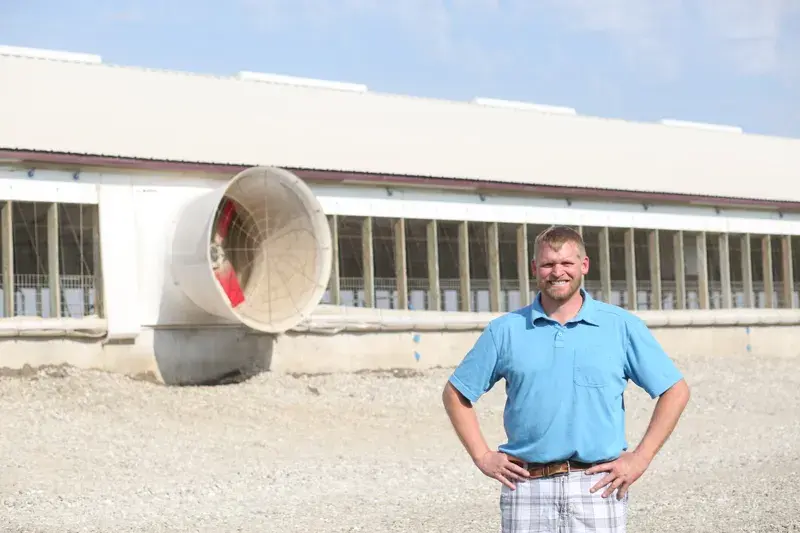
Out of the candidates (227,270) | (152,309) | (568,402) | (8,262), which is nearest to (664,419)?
(568,402)

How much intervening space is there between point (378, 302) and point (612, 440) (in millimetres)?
19822

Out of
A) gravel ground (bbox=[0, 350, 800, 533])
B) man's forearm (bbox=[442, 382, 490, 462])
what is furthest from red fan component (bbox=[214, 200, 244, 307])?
man's forearm (bbox=[442, 382, 490, 462])

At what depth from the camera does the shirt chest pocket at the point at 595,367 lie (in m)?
4.56

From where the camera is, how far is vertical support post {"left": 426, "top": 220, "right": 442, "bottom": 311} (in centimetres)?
2466

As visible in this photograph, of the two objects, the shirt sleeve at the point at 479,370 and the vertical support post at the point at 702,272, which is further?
the vertical support post at the point at 702,272

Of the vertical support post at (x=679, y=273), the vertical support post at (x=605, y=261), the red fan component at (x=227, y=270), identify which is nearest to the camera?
the red fan component at (x=227, y=270)

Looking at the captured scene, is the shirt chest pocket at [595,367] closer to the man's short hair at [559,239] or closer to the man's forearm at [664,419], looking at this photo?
the man's forearm at [664,419]

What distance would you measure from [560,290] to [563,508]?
33.3 inches

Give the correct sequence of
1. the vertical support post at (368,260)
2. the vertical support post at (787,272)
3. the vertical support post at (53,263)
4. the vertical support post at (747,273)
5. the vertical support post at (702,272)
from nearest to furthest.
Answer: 1. the vertical support post at (53,263)
2. the vertical support post at (368,260)
3. the vertical support post at (702,272)
4. the vertical support post at (747,273)
5. the vertical support post at (787,272)

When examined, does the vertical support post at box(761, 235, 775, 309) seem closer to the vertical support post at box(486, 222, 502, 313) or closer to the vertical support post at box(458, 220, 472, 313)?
the vertical support post at box(486, 222, 502, 313)

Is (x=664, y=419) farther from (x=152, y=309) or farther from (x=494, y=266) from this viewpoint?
(x=494, y=266)

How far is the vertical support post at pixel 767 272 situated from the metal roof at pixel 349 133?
135 cm

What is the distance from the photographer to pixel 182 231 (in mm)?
20234

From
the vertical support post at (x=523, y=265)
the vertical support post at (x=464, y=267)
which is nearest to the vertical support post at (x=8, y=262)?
the vertical support post at (x=464, y=267)
